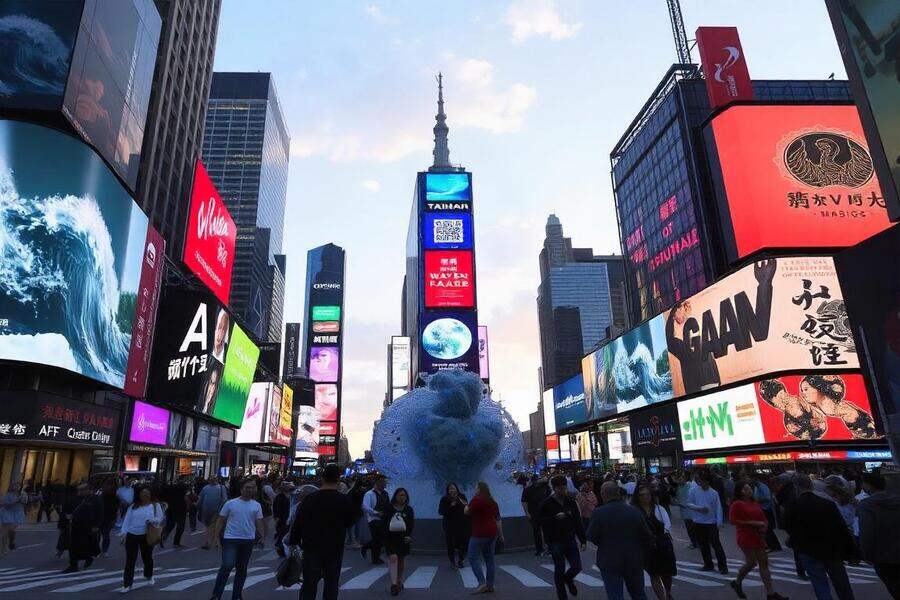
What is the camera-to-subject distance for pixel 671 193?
216 feet

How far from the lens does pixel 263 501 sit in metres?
15.7

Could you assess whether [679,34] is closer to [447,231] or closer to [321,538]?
[447,231]

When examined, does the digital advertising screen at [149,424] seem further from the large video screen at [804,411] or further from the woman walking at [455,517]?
the large video screen at [804,411]

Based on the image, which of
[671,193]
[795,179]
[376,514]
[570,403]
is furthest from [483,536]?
[570,403]

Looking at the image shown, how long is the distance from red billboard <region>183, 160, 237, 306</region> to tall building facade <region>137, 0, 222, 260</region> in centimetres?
218

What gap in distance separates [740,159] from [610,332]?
259 feet

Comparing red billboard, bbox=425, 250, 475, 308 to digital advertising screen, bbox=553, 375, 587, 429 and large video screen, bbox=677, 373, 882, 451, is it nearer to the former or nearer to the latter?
large video screen, bbox=677, 373, 882, 451

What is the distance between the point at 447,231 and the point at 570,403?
41336mm

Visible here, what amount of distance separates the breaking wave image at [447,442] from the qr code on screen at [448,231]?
1607 inches

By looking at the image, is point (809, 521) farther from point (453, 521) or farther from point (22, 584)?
point (22, 584)

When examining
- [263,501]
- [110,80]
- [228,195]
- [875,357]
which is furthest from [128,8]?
[228,195]

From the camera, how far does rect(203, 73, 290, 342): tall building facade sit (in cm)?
12531

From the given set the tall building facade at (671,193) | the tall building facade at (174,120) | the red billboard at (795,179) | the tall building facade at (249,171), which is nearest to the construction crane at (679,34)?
the tall building facade at (671,193)

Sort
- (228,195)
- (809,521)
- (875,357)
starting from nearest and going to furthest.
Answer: (809,521) → (875,357) → (228,195)
